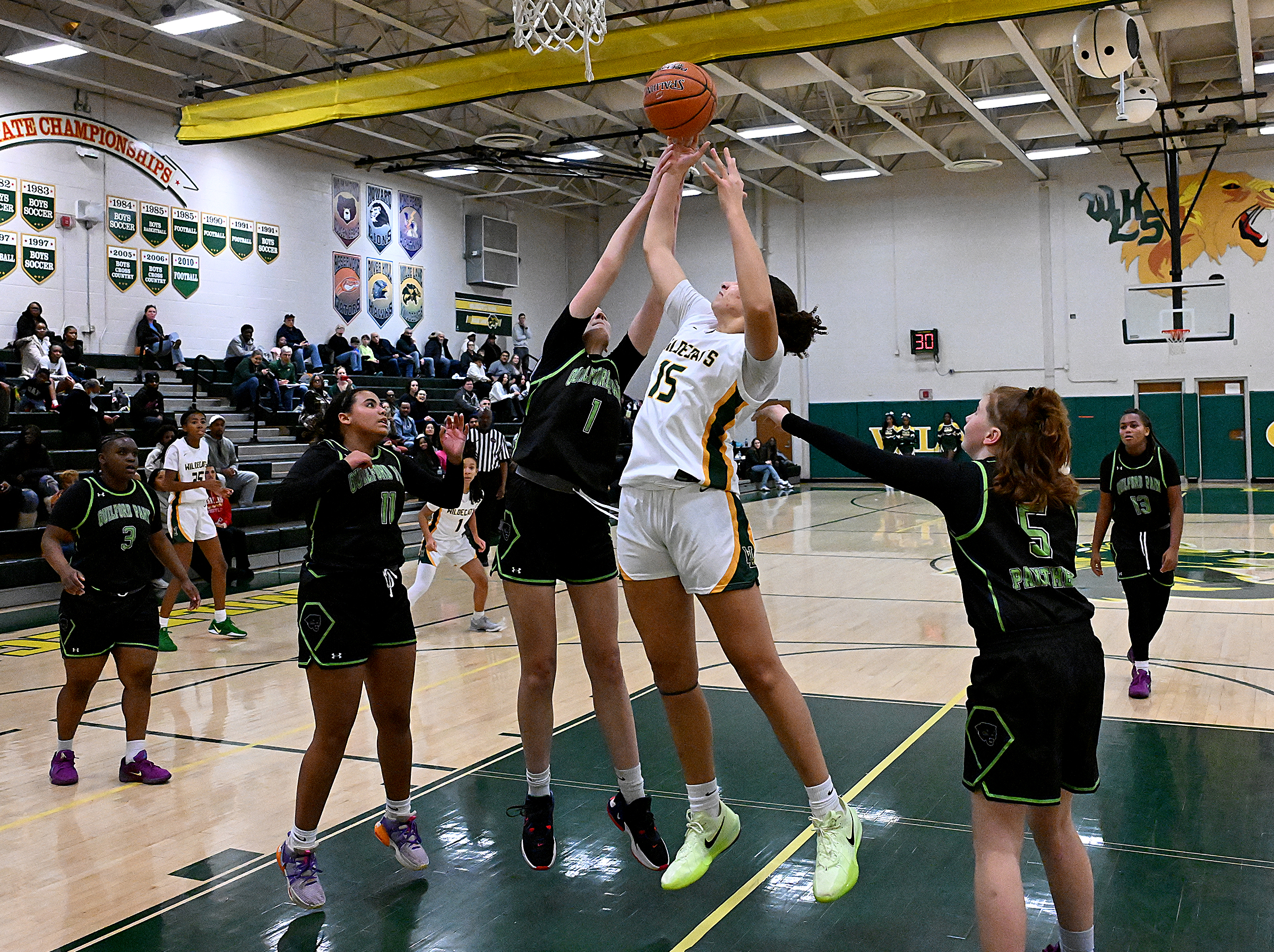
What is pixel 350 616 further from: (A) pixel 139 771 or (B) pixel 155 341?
(B) pixel 155 341

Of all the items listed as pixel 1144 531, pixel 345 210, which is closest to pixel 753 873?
pixel 1144 531

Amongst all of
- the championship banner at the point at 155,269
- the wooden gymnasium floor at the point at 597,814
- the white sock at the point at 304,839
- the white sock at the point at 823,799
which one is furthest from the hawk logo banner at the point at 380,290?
the white sock at the point at 823,799

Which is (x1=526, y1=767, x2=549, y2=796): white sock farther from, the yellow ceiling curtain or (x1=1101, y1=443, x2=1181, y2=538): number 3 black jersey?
the yellow ceiling curtain

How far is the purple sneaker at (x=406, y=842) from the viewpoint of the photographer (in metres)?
3.83

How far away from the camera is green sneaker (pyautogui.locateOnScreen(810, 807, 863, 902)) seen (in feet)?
10.4

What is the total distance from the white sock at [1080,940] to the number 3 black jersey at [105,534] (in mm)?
4295

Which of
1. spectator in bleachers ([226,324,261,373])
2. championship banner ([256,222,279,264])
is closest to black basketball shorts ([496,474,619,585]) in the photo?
spectator in bleachers ([226,324,261,373])

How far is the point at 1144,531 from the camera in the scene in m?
6.23

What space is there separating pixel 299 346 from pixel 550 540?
17.1 meters

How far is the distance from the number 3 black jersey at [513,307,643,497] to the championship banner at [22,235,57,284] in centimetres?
1545

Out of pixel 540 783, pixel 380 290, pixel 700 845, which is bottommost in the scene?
pixel 700 845

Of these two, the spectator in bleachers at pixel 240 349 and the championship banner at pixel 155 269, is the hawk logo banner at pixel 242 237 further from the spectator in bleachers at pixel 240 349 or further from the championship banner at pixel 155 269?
the spectator in bleachers at pixel 240 349

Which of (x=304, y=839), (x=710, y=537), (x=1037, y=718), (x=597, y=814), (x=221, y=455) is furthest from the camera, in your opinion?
(x=221, y=455)

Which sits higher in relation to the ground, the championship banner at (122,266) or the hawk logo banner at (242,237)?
the hawk logo banner at (242,237)
